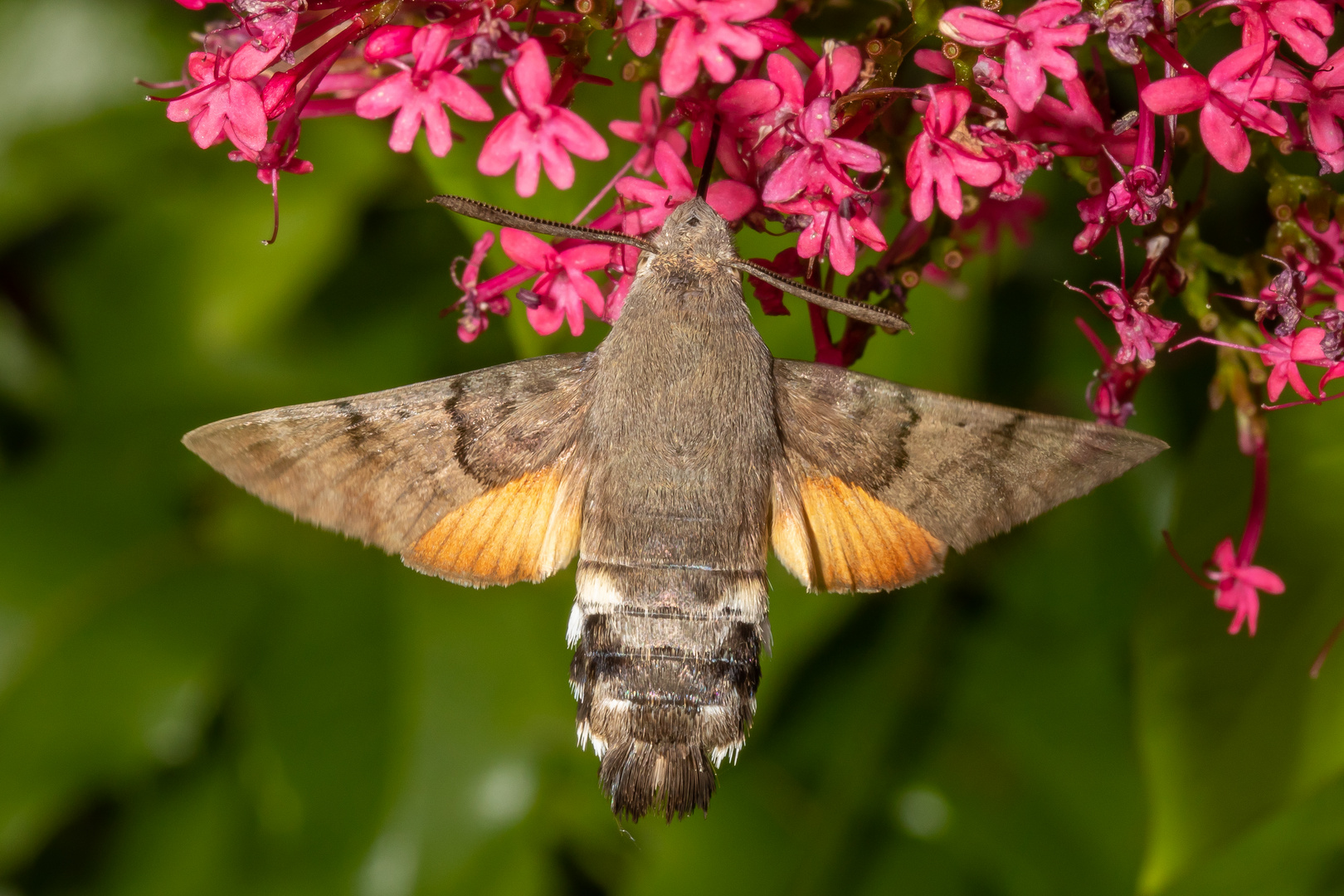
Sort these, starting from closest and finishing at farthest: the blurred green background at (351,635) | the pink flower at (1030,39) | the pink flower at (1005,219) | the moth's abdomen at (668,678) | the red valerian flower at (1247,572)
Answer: the pink flower at (1030,39)
the moth's abdomen at (668,678)
the red valerian flower at (1247,572)
the pink flower at (1005,219)
the blurred green background at (351,635)

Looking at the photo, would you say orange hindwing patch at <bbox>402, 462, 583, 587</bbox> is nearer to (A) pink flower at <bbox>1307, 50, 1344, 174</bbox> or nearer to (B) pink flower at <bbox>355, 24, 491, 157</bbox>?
(B) pink flower at <bbox>355, 24, 491, 157</bbox>

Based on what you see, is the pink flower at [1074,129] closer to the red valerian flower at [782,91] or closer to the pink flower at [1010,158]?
the pink flower at [1010,158]

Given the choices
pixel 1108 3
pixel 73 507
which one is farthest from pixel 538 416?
pixel 73 507

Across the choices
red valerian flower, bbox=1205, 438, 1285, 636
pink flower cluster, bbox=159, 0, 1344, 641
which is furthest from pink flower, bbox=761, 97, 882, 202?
red valerian flower, bbox=1205, 438, 1285, 636

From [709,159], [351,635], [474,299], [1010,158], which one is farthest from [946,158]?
[351,635]

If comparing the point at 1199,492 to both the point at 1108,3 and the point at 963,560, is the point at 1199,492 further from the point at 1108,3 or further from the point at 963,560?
the point at 1108,3

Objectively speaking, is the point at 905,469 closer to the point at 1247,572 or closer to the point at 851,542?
the point at 851,542

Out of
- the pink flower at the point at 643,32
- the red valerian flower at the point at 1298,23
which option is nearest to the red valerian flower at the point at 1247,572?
the red valerian flower at the point at 1298,23
